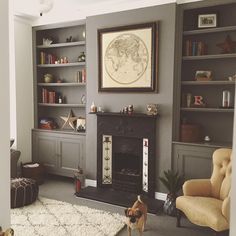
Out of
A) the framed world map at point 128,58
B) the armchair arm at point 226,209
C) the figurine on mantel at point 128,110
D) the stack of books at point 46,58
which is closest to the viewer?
the armchair arm at point 226,209

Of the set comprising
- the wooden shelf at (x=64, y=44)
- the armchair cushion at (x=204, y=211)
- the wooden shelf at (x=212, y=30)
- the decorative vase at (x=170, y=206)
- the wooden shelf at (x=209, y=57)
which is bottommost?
the decorative vase at (x=170, y=206)

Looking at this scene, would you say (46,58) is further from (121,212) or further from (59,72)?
(121,212)

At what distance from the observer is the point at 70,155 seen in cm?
464

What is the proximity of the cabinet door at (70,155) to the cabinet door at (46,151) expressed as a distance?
0.13 metres

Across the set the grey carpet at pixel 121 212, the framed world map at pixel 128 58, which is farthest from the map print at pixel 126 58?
the grey carpet at pixel 121 212

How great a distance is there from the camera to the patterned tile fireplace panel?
12.8 ft

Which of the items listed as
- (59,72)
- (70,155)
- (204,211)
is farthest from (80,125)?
(204,211)

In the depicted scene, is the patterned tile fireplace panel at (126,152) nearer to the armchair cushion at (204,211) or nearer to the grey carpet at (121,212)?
the grey carpet at (121,212)

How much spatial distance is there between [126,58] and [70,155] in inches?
71.7

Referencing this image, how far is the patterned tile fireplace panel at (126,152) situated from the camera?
3.89 m

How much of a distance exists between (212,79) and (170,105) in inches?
26.0

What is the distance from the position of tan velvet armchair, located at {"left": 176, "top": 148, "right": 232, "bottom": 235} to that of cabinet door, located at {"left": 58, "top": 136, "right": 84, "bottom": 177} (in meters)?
1.97

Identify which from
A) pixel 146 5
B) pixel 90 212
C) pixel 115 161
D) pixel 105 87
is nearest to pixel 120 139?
pixel 115 161
